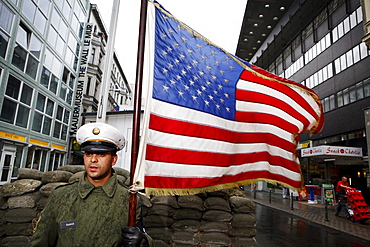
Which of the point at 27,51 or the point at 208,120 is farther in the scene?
the point at 27,51

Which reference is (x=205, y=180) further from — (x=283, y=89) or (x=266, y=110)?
(x=283, y=89)

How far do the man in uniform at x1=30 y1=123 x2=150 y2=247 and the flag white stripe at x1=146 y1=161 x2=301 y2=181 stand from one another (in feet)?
1.87

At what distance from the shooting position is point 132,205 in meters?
1.90

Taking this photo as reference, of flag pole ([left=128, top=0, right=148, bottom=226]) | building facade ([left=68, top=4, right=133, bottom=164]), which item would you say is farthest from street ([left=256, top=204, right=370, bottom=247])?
building facade ([left=68, top=4, right=133, bottom=164])

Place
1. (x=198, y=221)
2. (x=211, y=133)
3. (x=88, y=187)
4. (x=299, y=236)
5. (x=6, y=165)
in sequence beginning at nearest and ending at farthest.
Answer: (x=88, y=187), (x=211, y=133), (x=198, y=221), (x=299, y=236), (x=6, y=165)

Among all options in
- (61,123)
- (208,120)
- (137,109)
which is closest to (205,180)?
(208,120)

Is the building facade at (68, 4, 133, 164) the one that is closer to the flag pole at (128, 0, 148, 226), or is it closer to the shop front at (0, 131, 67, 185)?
the shop front at (0, 131, 67, 185)

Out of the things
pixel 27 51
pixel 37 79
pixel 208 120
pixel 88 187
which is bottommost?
pixel 88 187

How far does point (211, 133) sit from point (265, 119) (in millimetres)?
1186

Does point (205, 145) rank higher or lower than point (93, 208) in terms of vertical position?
higher

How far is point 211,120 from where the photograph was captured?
3.21 meters

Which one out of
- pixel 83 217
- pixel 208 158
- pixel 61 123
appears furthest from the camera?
pixel 61 123

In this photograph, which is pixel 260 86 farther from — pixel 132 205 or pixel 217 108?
pixel 132 205

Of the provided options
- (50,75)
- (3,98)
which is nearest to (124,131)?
(3,98)
